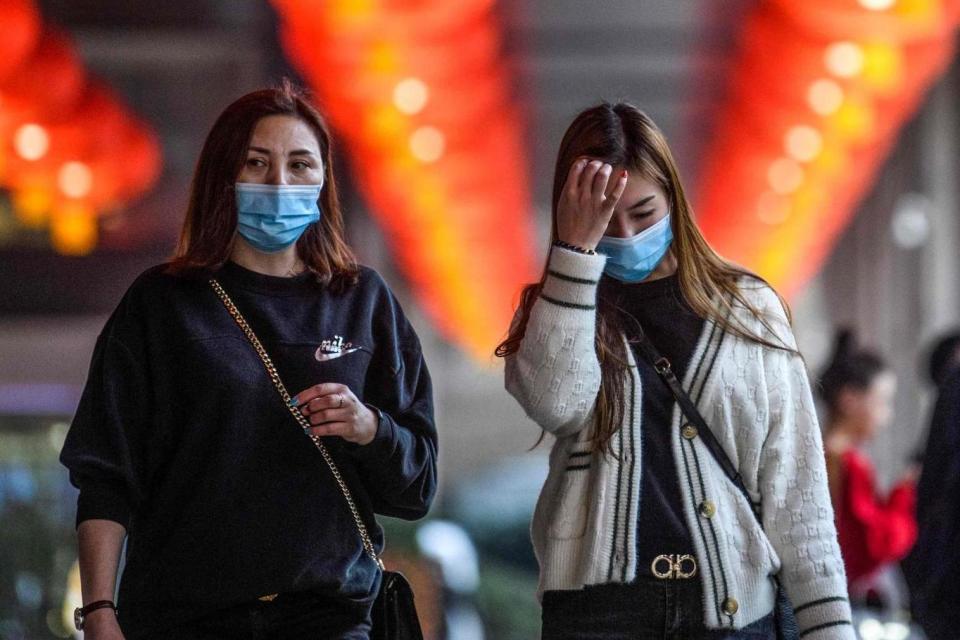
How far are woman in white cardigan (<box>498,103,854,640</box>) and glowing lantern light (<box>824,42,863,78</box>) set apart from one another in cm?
392

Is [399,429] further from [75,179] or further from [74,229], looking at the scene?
[74,229]

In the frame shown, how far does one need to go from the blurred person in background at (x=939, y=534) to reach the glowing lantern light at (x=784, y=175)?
806 cm

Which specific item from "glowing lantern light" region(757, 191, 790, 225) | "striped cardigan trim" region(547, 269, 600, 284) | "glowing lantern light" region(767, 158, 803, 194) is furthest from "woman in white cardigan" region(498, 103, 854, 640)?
"glowing lantern light" region(757, 191, 790, 225)

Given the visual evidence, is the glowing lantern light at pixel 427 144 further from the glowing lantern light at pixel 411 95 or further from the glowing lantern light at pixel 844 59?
the glowing lantern light at pixel 844 59

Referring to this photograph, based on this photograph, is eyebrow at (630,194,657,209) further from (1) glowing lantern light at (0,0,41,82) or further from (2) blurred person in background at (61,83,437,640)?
(1) glowing lantern light at (0,0,41,82)

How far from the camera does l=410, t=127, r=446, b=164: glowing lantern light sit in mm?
9438

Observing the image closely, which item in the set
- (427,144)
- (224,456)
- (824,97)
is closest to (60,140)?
(427,144)

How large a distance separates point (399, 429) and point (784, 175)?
989cm

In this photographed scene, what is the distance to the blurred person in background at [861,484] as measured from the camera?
5.20 m

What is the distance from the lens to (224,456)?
2.85 meters

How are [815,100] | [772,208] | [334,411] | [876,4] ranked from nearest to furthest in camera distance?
[334,411]
[876,4]
[815,100]
[772,208]

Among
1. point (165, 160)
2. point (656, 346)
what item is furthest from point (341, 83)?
point (656, 346)

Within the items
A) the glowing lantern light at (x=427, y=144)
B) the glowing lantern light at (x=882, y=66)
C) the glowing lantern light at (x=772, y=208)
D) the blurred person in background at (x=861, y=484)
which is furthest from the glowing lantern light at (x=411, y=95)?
the glowing lantern light at (x=772, y=208)

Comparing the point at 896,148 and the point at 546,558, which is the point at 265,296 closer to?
the point at 546,558
